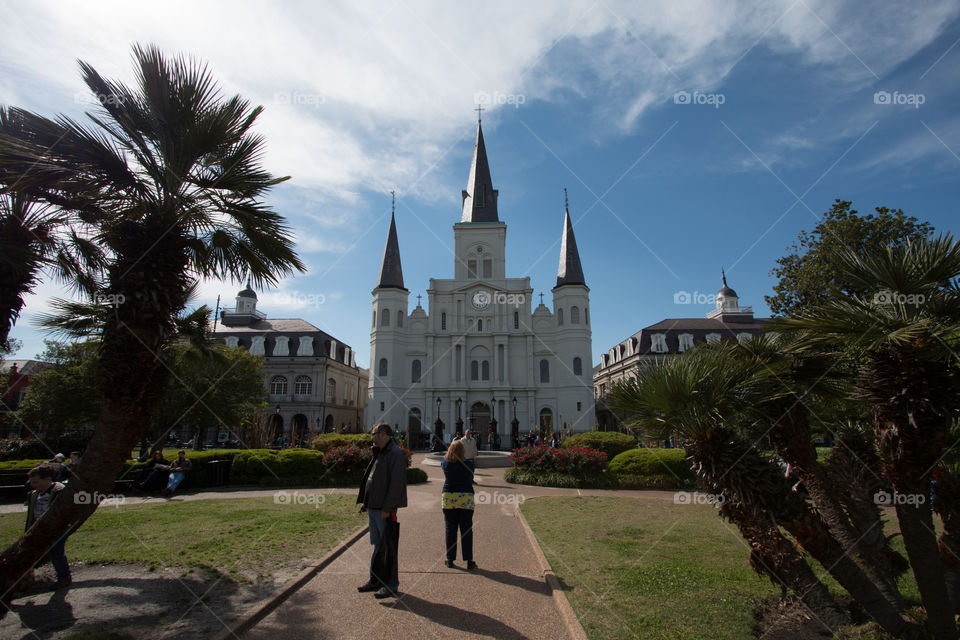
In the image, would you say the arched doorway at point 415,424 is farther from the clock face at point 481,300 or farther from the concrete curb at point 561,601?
the concrete curb at point 561,601

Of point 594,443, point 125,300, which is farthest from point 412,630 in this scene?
point 594,443

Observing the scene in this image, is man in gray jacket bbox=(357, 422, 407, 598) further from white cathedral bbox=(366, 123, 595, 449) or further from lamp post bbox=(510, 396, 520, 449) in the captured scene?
white cathedral bbox=(366, 123, 595, 449)

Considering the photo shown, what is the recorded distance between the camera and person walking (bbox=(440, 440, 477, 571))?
274 inches

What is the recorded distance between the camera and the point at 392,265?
48312 mm

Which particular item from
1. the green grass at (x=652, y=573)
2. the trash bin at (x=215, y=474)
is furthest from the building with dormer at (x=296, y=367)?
the green grass at (x=652, y=573)

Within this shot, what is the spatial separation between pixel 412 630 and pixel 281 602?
173 centimetres

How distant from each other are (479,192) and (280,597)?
4917cm

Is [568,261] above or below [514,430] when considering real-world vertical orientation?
above

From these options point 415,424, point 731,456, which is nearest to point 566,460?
point 731,456

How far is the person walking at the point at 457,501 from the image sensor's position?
22.8 feet

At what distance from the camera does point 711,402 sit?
15.3ft

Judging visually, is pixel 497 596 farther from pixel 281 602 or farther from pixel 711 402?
pixel 711 402

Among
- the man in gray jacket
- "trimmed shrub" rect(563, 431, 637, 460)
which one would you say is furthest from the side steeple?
the man in gray jacket

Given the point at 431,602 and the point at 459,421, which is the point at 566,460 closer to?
the point at 431,602
